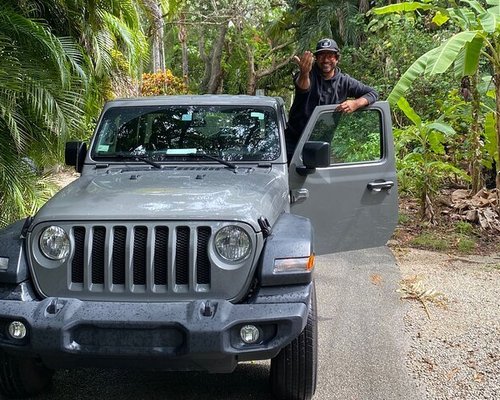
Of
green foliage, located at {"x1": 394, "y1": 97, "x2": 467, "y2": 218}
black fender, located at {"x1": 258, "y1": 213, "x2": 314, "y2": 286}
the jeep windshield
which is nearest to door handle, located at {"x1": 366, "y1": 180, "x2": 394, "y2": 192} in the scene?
the jeep windshield

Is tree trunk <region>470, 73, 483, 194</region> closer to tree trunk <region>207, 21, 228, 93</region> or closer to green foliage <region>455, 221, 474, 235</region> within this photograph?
green foliage <region>455, 221, 474, 235</region>

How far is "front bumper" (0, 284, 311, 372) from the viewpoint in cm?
293

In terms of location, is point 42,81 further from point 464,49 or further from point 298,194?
point 464,49

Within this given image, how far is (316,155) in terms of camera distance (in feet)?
14.5

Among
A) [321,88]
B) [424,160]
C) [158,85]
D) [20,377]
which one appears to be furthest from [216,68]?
[20,377]

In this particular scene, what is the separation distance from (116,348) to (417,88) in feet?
31.4

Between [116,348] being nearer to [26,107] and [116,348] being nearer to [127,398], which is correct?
[127,398]

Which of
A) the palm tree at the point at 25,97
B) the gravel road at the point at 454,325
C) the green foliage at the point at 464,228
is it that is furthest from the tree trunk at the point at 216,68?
the gravel road at the point at 454,325

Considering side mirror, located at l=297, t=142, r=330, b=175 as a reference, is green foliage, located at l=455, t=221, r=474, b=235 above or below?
below

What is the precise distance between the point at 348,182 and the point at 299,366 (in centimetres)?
190

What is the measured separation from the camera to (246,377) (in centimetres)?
398

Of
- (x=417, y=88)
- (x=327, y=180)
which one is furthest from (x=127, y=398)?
(x=417, y=88)

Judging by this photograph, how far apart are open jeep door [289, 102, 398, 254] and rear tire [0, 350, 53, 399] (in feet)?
7.21

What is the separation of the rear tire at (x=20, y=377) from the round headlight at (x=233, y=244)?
1.28 metres
